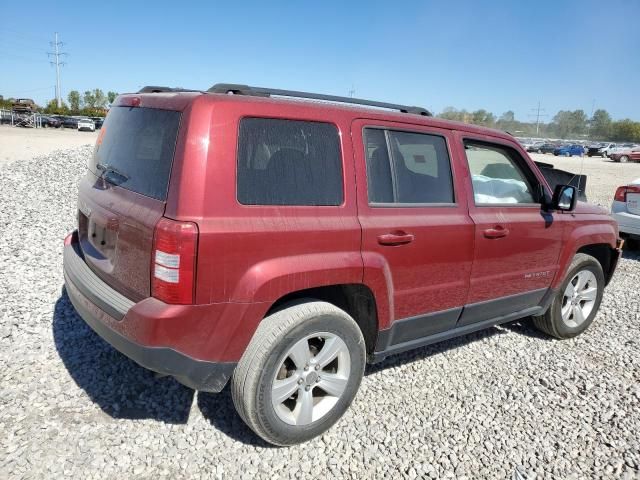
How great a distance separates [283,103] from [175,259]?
1.02m

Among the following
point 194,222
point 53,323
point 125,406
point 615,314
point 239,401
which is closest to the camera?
point 194,222

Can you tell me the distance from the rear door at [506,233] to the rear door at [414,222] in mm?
169

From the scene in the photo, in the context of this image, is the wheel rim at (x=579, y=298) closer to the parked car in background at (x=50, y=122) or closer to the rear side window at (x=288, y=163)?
the rear side window at (x=288, y=163)

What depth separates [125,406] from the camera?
3.03m

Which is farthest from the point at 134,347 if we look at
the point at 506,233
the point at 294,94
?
the point at 506,233

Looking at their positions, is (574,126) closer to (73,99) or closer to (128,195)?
(73,99)

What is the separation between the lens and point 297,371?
8.91ft

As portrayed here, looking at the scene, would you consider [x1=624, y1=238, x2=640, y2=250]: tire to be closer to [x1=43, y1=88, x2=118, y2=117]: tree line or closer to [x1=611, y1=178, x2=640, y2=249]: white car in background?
[x1=611, y1=178, x2=640, y2=249]: white car in background

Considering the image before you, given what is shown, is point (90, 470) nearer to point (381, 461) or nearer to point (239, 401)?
point (239, 401)

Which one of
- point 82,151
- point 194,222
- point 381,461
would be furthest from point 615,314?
point 82,151

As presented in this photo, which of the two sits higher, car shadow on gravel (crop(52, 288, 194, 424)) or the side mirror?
the side mirror

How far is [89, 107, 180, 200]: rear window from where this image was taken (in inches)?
95.2

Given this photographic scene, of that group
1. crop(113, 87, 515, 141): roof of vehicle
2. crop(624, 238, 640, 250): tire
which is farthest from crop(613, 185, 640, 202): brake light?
crop(113, 87, 515, 141): roof of vehicle

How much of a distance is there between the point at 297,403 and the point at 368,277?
82cm
